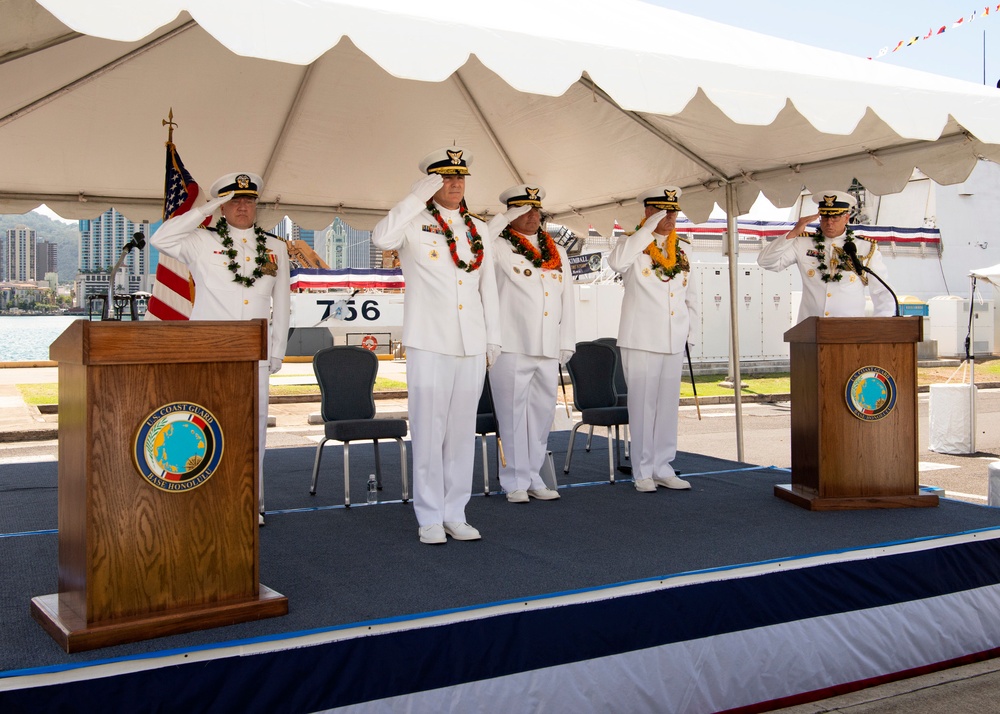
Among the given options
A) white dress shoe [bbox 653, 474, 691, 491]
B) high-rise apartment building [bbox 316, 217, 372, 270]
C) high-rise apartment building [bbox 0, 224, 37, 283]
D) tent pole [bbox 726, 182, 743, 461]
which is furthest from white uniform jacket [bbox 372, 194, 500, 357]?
high-rise apartment building [bbox 0, 224, 37, 283]

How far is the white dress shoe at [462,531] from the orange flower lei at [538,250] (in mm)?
1883

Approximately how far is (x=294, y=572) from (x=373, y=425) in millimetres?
2007

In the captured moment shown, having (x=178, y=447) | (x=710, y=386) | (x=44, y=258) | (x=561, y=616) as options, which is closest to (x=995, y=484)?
(x=561, y=616)

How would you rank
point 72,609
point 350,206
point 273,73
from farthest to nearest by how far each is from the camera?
point 350,206, point 273,73, point 72,609

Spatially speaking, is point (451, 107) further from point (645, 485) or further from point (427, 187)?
point (645, 485)

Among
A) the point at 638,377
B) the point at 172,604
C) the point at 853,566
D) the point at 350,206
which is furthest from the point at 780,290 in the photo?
the point at 172,604

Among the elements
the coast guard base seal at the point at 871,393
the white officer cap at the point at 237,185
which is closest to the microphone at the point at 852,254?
the coast guard base seal at the point at 871,393

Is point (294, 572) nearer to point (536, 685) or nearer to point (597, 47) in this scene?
point (536, 685)

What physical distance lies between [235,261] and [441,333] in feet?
4.39

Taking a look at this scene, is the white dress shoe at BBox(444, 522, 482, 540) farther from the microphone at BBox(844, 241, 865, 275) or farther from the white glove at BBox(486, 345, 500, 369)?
the microphone at BBox(844, 241, 865, 275)

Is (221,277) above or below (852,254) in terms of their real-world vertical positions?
below

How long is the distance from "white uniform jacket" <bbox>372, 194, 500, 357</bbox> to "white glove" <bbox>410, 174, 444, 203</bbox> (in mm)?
39

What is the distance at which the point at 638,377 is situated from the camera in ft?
19.8

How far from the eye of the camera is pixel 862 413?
5219 mm
